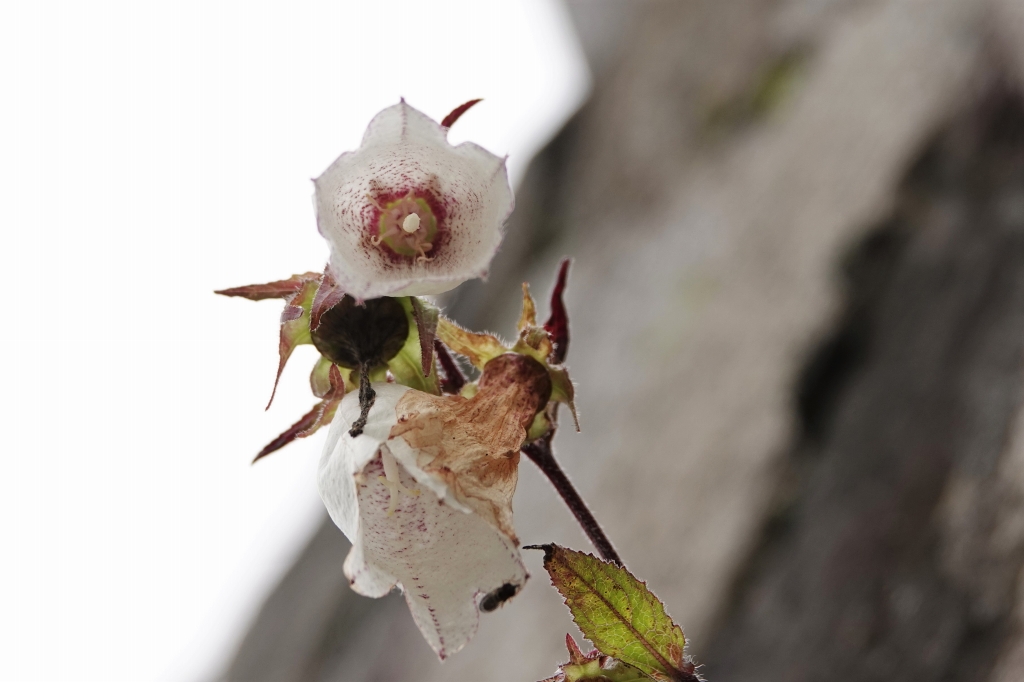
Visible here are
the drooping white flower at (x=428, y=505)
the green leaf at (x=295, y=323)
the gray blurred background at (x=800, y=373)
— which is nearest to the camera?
the drooping white flower at (x=428, y=505)

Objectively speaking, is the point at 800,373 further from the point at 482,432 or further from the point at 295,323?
the point at 295,323

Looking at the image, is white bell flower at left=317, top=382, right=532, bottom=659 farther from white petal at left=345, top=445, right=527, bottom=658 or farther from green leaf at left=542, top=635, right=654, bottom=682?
green leaf at left=542, top=635, right=654, bottom=682

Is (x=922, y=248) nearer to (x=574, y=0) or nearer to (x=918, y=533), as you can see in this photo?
(x=918, y=533)

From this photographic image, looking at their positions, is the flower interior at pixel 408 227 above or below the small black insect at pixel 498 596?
above

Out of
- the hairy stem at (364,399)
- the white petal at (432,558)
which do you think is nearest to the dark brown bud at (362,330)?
the hairy stem at (364,399)

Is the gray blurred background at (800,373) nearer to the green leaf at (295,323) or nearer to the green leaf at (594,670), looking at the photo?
the green leaf at (594,670)

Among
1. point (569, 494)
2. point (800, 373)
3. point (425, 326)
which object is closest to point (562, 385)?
point (569, 494)
